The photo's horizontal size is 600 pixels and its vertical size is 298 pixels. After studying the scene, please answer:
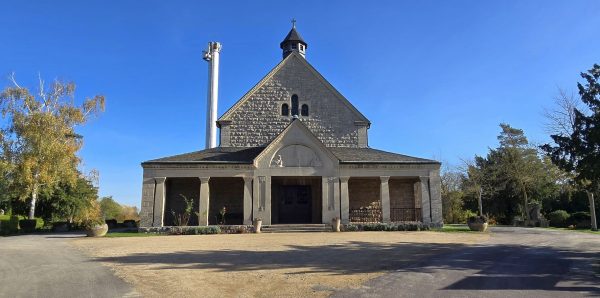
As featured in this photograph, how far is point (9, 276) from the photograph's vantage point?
10172mm

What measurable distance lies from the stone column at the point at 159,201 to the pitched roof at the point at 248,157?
1.20 metres

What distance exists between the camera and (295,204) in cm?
2784

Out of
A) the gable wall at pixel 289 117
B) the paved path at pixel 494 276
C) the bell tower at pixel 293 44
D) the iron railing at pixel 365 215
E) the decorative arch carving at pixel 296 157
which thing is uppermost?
the bell tower at pixel 293 44

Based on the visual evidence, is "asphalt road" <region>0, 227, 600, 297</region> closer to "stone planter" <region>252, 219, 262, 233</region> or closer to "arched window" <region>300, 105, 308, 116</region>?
"stone planter" <region>252, 219, 262, 233</region>

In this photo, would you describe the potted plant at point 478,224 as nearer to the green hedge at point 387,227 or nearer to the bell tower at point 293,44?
the green hedge at point 387,227

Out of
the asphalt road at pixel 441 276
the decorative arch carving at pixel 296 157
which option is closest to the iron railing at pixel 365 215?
the decorative arch carving at pixel 296 157

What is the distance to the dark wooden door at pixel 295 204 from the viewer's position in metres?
27.7

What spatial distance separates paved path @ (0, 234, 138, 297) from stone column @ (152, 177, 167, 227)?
9749mm

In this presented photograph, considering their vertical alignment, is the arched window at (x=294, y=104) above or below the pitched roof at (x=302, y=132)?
above

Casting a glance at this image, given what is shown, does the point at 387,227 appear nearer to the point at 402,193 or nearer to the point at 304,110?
the point at 402,193

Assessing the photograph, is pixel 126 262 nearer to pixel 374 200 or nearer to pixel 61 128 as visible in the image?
pixel 374 200

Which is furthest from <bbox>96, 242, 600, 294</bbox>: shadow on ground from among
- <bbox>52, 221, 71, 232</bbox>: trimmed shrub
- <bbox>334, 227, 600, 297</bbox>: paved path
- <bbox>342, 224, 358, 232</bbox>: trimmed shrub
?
<bbox>52, 221, 71, 232</bbox>: trimmed shrub

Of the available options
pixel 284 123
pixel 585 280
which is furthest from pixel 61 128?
pixel 585 280

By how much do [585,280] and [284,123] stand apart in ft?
72.4
